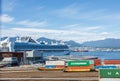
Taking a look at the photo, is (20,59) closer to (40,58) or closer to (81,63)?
(40,58)

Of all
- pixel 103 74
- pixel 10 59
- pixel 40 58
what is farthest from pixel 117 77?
pixel 40 58

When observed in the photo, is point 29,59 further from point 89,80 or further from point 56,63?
point 89,80

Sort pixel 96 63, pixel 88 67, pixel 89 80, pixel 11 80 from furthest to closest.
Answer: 1. pixel 96 63
2. pixel 88 67
3. pixel 11 80
4. pixel 89 80

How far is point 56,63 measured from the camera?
99.6m

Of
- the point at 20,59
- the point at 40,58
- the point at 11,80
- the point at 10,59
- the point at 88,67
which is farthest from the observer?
the point at 40,58

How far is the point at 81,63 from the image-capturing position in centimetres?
9112

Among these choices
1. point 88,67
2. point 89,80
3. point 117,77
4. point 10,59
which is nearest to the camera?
point 117,77

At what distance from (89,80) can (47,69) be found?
42230mm

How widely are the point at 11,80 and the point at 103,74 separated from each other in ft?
82.6

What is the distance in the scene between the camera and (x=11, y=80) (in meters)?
63.9

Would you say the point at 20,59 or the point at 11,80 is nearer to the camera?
the point at 11,80

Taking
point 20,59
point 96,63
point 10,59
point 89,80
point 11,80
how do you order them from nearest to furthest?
1. point 89,80
2. point 11,80
3. point 96,63
4. point 10,59
5. point 20,59

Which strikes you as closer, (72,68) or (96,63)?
(72,68)

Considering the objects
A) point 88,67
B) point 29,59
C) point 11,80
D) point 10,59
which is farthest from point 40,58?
point 11,80
